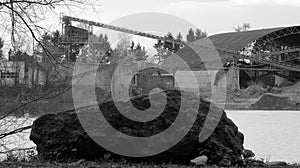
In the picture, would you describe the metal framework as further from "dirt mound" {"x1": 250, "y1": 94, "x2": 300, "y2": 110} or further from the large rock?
the large rock

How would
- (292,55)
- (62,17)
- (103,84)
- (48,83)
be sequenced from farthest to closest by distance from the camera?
(292,55) < (103,84) < (48,83) < (62,17)

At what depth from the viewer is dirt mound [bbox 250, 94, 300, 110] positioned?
1761 inches

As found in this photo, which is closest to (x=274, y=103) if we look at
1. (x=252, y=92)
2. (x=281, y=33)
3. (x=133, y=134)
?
(x=252, y=92)

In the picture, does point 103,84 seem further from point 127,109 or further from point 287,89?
point 287,89

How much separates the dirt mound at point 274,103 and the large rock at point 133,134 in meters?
37.3

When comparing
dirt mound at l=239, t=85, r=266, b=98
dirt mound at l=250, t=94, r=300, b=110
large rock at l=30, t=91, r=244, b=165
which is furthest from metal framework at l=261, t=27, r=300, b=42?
large rock at l=30, t=91, r=244, b=165

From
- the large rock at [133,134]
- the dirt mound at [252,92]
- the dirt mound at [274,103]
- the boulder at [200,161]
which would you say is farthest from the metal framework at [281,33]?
the boulder at [200,161]

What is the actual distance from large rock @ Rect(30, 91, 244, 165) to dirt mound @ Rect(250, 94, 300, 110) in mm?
37346

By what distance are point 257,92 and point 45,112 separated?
46.7 meters

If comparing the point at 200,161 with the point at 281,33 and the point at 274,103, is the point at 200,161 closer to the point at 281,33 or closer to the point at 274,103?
the point at 274,103

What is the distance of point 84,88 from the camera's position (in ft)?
33.1

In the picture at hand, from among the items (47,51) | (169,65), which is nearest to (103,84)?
(47,51)

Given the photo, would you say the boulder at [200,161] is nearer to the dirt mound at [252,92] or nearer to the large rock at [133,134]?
the large rock at [133,134]

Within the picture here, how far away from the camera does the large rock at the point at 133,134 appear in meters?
8.34
